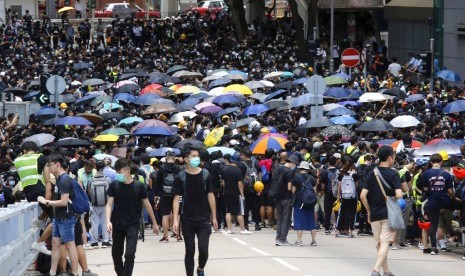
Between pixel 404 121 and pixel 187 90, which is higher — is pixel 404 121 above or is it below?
below

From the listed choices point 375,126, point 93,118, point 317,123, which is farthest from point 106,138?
point 375,126

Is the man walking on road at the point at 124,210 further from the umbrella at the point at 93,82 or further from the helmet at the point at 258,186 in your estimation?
the umbrella at the point at 93,82

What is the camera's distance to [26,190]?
2056 centimetres

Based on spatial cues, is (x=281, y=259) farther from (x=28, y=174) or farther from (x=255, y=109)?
(x=255, y=109)

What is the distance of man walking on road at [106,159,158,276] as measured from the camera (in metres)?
17.0

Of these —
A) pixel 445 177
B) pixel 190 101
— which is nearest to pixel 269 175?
pixel 445 177

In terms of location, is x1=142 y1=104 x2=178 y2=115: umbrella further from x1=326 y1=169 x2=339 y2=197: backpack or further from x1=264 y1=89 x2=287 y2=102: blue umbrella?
x1=326 y1=169 x2=339 y2=197: backpack

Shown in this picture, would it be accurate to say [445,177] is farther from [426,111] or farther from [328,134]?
[426,111]

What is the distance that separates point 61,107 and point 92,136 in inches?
343

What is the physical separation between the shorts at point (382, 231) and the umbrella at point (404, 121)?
42.4 ft

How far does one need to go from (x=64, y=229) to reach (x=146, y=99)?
2141cm

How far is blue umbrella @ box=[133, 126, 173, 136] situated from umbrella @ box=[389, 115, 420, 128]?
5.09 meters

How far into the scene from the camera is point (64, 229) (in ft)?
58.5

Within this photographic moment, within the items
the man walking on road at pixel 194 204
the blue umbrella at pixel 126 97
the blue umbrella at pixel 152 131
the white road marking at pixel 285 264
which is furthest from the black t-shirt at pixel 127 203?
the blue umbrella at pixel 126 97
